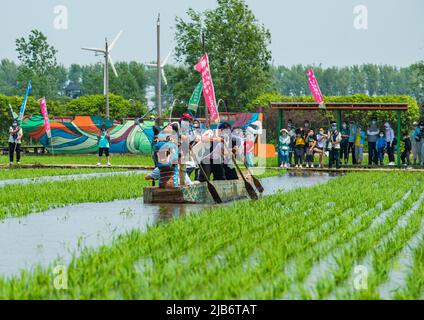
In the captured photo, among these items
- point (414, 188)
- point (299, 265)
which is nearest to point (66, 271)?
point (299, 265)

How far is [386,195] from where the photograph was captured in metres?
20.8

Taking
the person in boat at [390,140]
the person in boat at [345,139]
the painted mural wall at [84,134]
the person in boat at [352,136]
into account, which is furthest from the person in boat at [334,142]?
the painted mural wall at [84,134]

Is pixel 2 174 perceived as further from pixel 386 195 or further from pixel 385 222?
pixel 385 222

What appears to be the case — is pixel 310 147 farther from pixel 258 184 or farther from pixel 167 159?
pixel 167 159

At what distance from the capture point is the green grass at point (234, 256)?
26.4 ft

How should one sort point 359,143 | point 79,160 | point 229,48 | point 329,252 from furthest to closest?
1. point 229,48
2. point 79,160
3. point 359,143
4. point 329,252

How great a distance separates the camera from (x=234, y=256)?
396 inches

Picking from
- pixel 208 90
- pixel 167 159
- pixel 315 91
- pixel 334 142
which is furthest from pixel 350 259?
pixel 315 91

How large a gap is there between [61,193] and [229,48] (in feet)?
194

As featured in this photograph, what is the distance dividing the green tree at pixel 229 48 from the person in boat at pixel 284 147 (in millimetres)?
40235

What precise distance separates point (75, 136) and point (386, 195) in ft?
102

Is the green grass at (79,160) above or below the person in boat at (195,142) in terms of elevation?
below

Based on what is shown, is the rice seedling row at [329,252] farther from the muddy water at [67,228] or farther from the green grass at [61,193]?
the green grass at [61,193]

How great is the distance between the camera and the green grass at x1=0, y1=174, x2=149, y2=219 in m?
17.4
